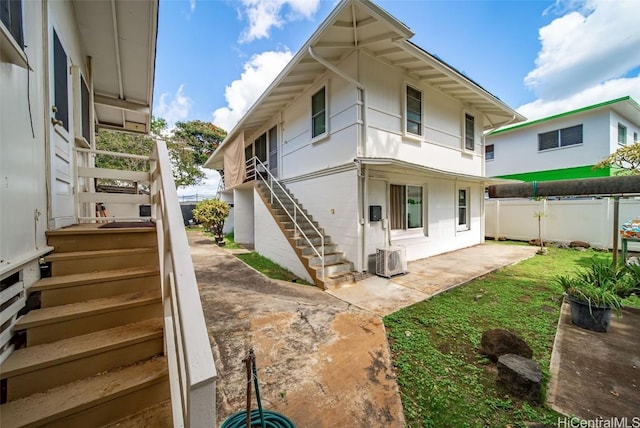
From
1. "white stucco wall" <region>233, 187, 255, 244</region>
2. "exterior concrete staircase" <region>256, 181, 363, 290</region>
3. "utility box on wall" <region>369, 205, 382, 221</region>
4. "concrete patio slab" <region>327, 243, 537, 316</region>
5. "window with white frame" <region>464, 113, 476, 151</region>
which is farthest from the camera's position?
"white stucco wall" <region>233, 187, 255, 244</region>

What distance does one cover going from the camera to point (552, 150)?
11.9 m

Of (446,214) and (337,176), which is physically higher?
(337,176)

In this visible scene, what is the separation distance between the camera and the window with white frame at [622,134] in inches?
443

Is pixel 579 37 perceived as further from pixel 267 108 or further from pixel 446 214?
pixel 267 108

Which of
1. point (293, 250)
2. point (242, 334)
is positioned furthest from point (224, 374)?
point (293, 250)

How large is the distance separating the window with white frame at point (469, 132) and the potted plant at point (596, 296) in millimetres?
5764

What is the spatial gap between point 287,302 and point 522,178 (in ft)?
47.2

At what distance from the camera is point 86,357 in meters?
1.56

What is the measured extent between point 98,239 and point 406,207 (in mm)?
6375

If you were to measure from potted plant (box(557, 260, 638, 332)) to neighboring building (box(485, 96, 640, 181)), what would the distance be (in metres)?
8.67

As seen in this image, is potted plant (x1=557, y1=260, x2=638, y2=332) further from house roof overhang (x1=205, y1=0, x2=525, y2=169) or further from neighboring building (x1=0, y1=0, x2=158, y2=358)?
neighboring building (x1=0, y1=0, x2=158, y2=358)

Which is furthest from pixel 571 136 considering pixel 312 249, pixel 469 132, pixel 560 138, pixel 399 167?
pixel 312 249

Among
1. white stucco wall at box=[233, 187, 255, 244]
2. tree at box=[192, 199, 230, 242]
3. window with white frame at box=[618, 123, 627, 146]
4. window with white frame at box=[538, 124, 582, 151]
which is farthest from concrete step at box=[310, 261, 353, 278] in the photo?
window with white frame at box=[618, 123, 627, 146]

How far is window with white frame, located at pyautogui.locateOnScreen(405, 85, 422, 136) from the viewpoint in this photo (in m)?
6.64
